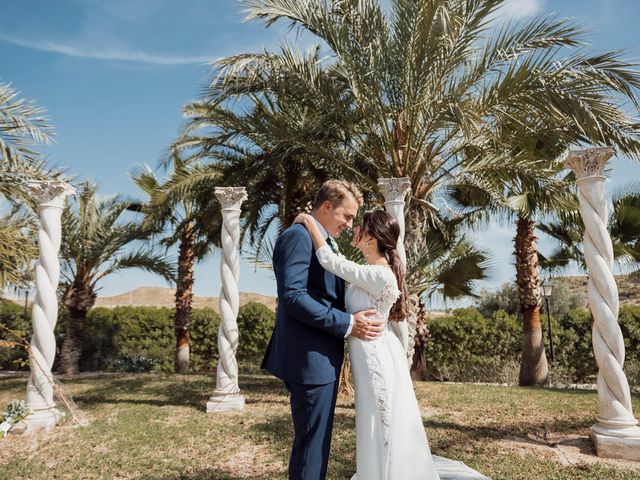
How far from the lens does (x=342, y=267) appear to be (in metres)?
2.28

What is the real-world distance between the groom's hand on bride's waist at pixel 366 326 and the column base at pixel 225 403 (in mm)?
5323

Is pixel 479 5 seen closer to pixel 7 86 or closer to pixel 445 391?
pixel 445 391

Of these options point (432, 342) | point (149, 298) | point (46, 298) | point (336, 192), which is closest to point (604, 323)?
point (336, 192)

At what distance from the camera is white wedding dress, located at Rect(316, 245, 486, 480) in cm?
239

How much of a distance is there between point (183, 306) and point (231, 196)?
7928 mm

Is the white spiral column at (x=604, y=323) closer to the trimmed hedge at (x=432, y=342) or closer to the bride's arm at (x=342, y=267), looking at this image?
the bride's arm at (x=342, y=267)

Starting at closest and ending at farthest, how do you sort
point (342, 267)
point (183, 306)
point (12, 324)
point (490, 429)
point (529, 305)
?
point (342, 267), point (490, 429), point (529, 305), point (183, 306), point (12, 324)

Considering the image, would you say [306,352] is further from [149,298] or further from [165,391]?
[149,298]

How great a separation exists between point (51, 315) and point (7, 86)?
4.41 m

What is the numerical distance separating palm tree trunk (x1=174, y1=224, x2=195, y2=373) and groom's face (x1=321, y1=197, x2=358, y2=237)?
1253cm

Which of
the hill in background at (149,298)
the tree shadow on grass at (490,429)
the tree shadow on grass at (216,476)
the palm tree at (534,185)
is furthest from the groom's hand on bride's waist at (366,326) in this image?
the hill in background at (149,298)

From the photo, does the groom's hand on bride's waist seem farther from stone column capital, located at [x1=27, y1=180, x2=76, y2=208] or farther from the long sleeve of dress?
stone column capital, located at [x1=27, y1=180, x2=76, y2=208]

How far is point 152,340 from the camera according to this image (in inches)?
666

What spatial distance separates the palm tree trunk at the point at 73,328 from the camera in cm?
1287
